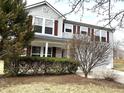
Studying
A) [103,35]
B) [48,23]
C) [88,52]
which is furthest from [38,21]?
[103,35]

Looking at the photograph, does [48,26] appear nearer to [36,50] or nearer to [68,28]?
[36,50]

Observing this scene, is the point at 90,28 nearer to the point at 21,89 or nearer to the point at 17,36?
the point at 17,36

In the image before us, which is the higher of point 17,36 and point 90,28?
point 90,28

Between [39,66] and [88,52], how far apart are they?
3.86 meters

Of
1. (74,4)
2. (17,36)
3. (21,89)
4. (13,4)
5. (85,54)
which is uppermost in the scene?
(13,4)

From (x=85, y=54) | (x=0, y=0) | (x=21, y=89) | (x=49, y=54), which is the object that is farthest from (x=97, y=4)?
(x=49, y=54)

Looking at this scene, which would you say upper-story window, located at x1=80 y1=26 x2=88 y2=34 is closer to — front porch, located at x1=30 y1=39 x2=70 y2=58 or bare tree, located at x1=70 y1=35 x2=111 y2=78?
front porch, located at x1=30 y1=39 x2=70 y2=58

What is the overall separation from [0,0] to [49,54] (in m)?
12.5

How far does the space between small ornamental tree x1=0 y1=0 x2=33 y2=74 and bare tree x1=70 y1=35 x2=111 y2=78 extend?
3860mm

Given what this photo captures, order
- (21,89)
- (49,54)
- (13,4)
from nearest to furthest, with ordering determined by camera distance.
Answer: (21,89)
(13,4)
(49,54)

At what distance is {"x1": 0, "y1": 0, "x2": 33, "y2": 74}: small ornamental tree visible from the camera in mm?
15016

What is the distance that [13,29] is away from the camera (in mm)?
15875

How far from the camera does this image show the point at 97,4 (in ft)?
35.9

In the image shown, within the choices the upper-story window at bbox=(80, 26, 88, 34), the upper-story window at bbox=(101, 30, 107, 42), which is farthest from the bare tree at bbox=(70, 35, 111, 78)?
the upper-story window at bbox=(101, 30, 107, 42)
